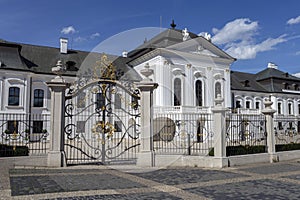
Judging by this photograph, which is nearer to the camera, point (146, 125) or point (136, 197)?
point (136, 197)

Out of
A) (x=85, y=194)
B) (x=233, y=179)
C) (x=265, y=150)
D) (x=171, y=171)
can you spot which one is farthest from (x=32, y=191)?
(x=265, y=150)

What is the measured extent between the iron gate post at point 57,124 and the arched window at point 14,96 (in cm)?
1730

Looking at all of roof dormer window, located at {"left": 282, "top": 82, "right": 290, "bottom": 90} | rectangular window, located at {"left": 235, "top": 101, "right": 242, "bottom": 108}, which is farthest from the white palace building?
roof dormer window, located at {"left": 282, "top": 82, "right": 290, "bottom": 90}

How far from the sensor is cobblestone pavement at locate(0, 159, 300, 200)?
18.2ft

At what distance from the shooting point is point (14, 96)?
24141 millimetres

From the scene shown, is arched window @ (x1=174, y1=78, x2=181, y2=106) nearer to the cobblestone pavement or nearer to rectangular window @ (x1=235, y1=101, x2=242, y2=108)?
rectangular window @ (x1=235, y1=101, x2=242, y2=108)

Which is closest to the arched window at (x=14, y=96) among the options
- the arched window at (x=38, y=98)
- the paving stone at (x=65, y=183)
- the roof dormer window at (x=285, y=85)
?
the arched window at (x=38, y=98)

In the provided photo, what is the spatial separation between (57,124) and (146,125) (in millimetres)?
2839

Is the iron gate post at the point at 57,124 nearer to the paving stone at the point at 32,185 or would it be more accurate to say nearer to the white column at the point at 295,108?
the paving stone at the point at 32,185

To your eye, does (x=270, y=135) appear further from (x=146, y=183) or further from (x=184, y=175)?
(x=146, y=183)

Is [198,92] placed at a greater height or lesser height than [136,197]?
greater

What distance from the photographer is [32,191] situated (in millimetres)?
5699

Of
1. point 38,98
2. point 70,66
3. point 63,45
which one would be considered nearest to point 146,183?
point 38,98

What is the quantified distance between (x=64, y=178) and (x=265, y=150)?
771cm
